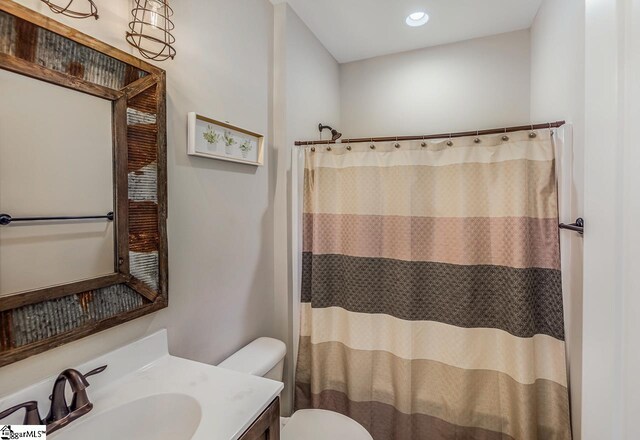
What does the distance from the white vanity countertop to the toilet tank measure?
327 millimetres

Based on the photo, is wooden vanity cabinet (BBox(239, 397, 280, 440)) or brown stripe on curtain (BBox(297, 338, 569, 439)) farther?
brown stripe on curtain (BBox(297, 338, 569, 439))

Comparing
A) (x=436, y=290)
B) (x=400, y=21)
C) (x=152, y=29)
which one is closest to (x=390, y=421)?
(x=436, y=290)

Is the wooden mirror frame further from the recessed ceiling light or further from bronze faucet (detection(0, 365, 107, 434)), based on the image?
the recessed ceiling light

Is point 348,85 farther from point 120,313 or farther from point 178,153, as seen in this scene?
point 120,313

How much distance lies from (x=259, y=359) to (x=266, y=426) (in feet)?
1.91

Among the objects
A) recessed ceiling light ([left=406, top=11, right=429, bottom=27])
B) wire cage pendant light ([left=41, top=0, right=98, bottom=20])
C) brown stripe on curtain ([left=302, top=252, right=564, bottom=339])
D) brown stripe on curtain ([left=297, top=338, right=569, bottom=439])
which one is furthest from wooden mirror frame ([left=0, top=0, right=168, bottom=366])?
recessed ceiling light ([left=406, top=11, right=429, bottom=27])

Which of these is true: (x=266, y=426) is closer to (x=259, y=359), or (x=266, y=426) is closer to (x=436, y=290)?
(x=259, y=359)

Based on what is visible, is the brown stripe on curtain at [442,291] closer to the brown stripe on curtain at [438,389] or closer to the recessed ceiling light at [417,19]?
the brown stripe on curtain at [438,389]

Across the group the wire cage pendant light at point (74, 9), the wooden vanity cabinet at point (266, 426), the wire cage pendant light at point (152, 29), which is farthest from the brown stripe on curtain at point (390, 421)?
the wire cage pendant light at point (74, 9)

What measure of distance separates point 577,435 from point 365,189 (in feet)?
4.92

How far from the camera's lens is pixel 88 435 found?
0.80 m

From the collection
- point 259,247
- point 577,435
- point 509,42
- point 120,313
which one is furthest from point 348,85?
point 577,435

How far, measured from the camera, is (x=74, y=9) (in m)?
0.86

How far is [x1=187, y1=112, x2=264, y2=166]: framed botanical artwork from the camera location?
1.26m
